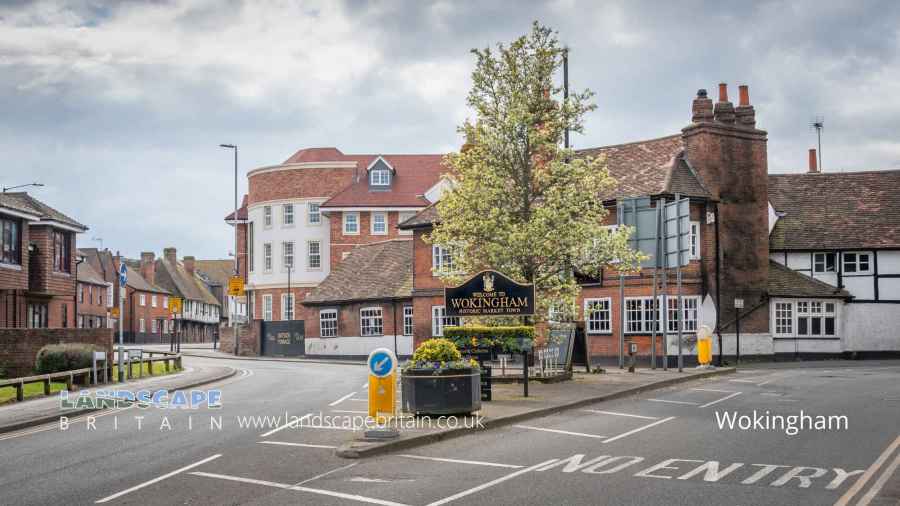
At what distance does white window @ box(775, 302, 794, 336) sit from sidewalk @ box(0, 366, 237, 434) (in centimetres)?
2367

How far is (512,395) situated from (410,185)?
156ft

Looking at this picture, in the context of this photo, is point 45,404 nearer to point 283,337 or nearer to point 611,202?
point 611,202

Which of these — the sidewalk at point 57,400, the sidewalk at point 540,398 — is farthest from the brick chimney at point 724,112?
the sidewalk at point 57,400

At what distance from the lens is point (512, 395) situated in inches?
877

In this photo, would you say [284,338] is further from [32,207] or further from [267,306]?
[32,207]

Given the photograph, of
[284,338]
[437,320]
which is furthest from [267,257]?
[437,320]

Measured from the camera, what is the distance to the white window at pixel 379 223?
6694 centimetres

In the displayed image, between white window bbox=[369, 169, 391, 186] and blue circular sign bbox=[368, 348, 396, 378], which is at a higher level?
white window bbox=[369, 169, 391, 186]

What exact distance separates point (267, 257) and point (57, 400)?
155ft

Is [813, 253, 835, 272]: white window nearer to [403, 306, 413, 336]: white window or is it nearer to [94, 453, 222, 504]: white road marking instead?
[403, 306, 413, 336]: white window

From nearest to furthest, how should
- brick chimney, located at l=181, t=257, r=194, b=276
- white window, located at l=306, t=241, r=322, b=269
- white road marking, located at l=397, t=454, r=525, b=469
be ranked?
1. white road marking, located at l=397, t=454, r=525, b=469
2. white window, located at l=306, t=241, r=322, b=269
3. brick chimney, located at l=181, t=257, r=194, b=276

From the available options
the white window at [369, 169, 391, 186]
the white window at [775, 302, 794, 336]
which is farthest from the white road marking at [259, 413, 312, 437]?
the white window at [369, 169, 391, 186]

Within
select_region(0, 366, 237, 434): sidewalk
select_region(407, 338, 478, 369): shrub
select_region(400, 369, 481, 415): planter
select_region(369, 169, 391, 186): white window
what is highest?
select_region(369, 169, 391, 186): white window

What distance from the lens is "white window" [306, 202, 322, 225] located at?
2685 inches
